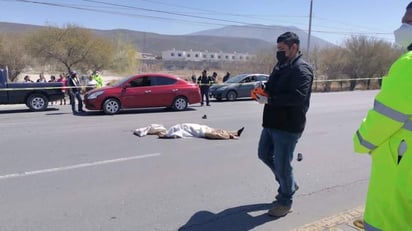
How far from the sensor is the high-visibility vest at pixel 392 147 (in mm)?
1809

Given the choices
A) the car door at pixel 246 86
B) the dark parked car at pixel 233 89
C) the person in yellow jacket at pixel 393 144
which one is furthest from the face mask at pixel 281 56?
the car door at pixel 246 86

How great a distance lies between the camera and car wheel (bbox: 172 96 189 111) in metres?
15.3

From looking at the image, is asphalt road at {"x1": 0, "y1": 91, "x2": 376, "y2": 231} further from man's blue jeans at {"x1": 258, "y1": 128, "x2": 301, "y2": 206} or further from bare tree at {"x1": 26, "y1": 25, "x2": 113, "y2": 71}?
bare tree at {"x1": 26, "y1": 25, "x2": 113, "y2": 71}

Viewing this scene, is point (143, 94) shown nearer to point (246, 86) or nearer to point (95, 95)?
point (95, 95)

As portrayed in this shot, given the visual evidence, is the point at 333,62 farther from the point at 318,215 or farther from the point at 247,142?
the point at 318,215

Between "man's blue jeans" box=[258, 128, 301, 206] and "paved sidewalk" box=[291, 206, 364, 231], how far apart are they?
414mm

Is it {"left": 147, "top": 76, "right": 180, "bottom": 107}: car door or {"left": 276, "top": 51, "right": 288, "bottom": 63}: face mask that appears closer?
{"left": 276, "top": 51, "right": 288, "bottom": 63}: face mask

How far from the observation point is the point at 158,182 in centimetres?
546

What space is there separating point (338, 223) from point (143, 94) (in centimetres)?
1144

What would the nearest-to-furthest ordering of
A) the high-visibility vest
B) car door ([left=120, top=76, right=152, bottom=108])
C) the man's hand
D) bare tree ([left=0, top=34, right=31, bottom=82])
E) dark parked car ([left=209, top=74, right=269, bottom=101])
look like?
the high-visibility vest → the man's hand → car door ([left=120, top=76, right=152, bottom=108]) → dark parked car ([left=209, top=74, right=269, bottom=101]) → bare tree ([left=0, top=34, right=31, bottom=82])

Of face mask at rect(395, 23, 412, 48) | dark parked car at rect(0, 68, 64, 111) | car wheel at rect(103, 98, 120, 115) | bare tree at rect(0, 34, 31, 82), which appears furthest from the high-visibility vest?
bare tree at rect(0, 34, 31, 82)

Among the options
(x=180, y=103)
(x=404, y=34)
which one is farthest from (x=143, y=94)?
(x=404, y=34)

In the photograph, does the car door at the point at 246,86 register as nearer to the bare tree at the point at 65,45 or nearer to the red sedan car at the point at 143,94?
the red sedan car at the point at 143,94

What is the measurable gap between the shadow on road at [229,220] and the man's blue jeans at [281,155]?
323 mm
